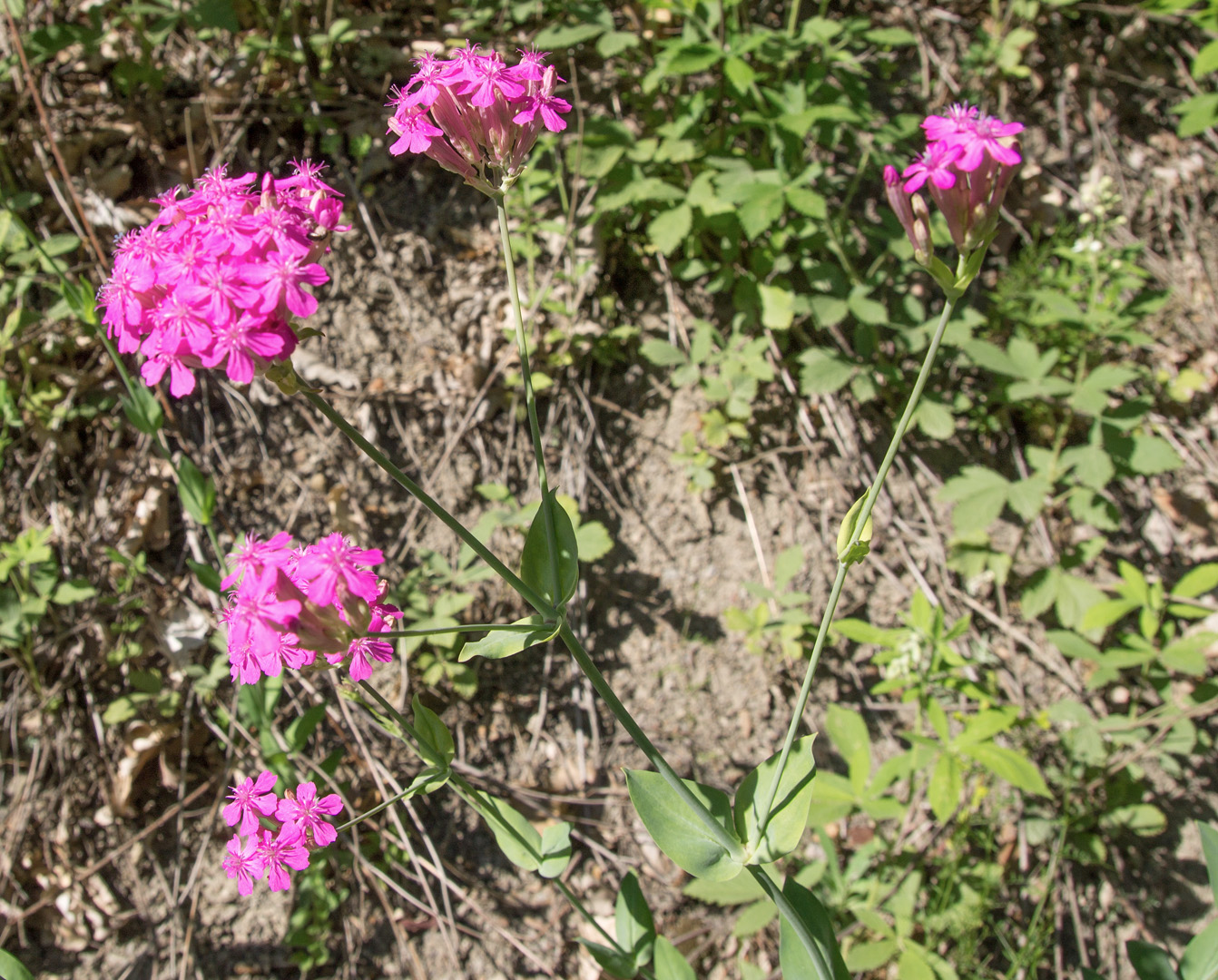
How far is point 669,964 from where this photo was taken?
1.82 m

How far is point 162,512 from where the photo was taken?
9.19 ft

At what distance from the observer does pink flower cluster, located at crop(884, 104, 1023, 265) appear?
136 centimetres

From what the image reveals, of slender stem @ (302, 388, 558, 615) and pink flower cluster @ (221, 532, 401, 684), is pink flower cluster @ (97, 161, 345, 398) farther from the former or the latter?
pink flower cluster @ (221, 532, 401, 684)

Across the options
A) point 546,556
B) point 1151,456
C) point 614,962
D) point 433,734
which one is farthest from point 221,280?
point 1151,456

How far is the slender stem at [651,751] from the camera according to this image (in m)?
1.36

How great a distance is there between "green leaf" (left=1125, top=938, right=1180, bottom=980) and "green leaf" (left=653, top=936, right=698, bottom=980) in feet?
3.36

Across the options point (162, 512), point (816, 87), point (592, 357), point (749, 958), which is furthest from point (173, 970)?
point (816, 87)

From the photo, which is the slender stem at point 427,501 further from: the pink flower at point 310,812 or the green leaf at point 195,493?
the green leaf at point 195,493

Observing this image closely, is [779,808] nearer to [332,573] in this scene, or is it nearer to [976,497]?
[332,573]

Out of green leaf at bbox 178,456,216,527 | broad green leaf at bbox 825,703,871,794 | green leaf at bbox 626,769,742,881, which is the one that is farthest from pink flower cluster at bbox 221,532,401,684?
broad green leaf at bbox 825,703,871,794

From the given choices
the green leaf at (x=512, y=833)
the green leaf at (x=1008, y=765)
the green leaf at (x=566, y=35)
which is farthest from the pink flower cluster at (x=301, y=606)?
the green leaf at (x=566, y=35)

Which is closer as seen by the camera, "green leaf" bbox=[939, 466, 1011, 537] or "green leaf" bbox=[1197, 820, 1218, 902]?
"green leaf" bbox=[1197, 820, 1218, 902]

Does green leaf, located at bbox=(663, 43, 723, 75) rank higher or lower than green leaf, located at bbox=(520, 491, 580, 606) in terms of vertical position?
higher

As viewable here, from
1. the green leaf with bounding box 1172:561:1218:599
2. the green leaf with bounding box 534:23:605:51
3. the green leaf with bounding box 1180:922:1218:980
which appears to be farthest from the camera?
the green leaf with bounding box 534:23:605:51
